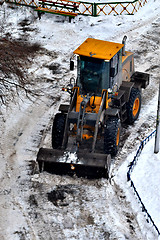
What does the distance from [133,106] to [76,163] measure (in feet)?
12.7

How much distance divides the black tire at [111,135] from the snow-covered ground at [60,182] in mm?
640

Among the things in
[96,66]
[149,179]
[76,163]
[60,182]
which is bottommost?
[60,182]

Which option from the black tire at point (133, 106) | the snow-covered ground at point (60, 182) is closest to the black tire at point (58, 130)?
the snow-covered ground at point (60, 182)

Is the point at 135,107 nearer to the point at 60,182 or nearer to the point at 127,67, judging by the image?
the point at 127,67

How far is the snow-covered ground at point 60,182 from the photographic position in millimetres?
12391

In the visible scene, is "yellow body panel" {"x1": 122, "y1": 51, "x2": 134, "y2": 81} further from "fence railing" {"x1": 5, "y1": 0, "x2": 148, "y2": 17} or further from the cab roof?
"fence railing" {"x1": 5, "y1": 0, "x2": 148, "y2": 17}

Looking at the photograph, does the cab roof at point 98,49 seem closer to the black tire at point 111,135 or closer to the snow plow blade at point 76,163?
the black tire at point 111,135

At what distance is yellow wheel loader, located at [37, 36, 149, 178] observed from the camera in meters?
13.8

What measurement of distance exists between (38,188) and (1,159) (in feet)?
6.82

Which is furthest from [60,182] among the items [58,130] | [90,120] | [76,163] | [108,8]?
[108,8]

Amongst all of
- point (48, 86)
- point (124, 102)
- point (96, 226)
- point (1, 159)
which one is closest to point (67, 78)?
point (48, 86)

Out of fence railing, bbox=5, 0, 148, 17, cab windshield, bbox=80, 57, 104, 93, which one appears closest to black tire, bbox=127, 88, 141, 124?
cab windshield, bbox=80, 57, 104, 93

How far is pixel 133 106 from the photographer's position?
Result: 1641 cm

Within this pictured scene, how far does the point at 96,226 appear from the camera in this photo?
40.8ft
